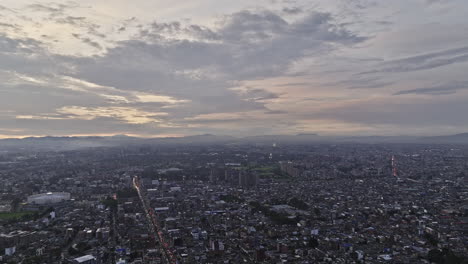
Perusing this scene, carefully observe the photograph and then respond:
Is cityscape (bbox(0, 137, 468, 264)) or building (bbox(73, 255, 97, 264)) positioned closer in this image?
building (bbox(73, 255, 97, 264))

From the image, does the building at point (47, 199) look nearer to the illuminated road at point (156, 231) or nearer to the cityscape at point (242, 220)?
the cityscape at point (242, 220)

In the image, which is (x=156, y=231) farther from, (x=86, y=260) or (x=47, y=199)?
(x=47, y=199)

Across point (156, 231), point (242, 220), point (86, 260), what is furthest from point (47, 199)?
point (242, 220)

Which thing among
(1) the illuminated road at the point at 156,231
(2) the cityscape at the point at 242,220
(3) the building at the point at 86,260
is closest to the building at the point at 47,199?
(2) the cityscape at the point at 242,220

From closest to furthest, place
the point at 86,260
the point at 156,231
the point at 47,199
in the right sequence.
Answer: the point at 86,260
the point at 156,231
the point at 47,199

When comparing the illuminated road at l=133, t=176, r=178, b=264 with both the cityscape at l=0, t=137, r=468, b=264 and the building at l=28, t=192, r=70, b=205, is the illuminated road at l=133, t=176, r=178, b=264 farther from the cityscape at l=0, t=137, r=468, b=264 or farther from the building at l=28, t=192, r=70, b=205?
the building at l=28, t=192, r=70, b=205

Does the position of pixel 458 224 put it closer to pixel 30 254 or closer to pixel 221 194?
pixel 221 194

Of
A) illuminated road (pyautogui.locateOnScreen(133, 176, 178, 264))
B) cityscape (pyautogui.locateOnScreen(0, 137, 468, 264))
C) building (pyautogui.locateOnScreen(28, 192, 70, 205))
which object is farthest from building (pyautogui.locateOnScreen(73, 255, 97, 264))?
building (pyautogui.locateOnScreen(28, 192, 70, 205))

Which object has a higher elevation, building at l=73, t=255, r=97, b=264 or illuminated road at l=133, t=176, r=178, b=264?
building at l=73, t=255, r=97, b=264

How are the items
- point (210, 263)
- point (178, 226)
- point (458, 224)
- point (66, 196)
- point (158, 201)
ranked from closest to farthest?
point (210, 263) → point (458, 224) → point (178, 226) → point (158, 201) → point (66, 196)

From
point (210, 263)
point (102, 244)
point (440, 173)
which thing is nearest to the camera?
point (210, 263)

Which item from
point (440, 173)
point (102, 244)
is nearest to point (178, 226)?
point (102, 244)
